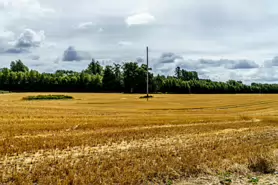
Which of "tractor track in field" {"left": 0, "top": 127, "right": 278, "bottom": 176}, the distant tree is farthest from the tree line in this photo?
"tractor track in field" {"left": 0, "top": 127, "right": 278, "bottom": 176}

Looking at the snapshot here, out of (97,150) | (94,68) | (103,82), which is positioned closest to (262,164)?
(97,150)

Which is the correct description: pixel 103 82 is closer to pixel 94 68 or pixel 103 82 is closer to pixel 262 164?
pixel 94 68

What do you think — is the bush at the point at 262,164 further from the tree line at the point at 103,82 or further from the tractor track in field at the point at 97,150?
the tree line at the point at 103,82

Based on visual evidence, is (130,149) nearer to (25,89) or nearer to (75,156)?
(75,156)

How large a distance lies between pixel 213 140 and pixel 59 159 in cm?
980

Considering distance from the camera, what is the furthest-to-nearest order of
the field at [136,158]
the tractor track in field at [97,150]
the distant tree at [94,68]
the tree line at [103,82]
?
the distant tree at [94,68] < the tree line at [103,82] < the tractor track in field at [97,150] < the field at [136,158]

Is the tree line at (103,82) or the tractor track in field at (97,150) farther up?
the tree line at (103,82)

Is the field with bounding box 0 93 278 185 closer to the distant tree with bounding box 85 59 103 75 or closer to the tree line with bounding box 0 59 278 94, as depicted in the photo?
the tree line with bounding box 0 59 278 94

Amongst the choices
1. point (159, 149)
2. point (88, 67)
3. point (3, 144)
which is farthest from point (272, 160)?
point (88, 67)

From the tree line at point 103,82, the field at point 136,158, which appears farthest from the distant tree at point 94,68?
the field at point 136,158

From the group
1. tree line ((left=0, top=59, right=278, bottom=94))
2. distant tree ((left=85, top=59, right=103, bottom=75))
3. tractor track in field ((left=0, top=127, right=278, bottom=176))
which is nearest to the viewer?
tractor track in field ((left=0, top=127, right=278, bottom=176))

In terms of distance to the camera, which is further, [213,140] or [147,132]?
[147,132]

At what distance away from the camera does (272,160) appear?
1366 cm

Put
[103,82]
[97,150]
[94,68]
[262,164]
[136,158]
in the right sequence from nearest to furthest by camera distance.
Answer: [262,164] < [136,158] < [97,150] < [103,82] < [94,68]
